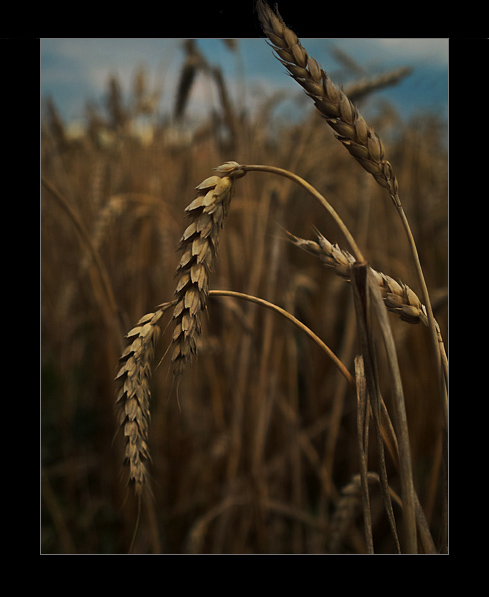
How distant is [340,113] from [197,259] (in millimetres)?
172

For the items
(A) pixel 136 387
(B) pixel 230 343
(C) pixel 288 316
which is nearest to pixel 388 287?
(C) pixel 288 316

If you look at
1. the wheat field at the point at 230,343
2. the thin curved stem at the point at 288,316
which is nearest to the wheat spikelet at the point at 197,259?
the thin curved stem at the point at 288,316

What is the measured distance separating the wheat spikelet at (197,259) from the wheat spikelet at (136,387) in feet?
0.09

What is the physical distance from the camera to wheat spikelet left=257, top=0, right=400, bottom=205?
0.41 meters

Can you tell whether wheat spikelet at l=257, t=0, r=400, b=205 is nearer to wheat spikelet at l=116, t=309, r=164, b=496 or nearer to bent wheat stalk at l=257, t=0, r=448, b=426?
bent wheat stalk at l=257, t=0, r=448, b=426

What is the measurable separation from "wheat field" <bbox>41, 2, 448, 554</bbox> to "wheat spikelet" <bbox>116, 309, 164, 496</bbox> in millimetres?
369

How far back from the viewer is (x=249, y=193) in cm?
117

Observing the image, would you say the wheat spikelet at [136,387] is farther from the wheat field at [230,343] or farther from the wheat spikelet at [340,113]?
the wheat field at [230,343]

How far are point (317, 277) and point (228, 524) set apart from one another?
784mm

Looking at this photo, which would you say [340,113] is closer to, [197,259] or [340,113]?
[340,113]

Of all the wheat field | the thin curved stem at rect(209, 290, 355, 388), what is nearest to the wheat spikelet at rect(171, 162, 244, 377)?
the thin curved stem at rect(209, 290, 355, 388)

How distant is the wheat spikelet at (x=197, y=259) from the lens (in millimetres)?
387
